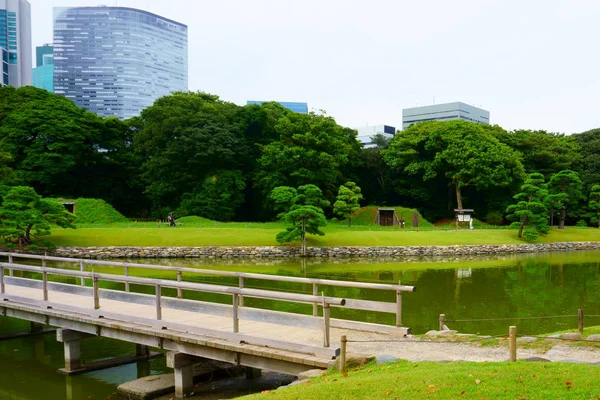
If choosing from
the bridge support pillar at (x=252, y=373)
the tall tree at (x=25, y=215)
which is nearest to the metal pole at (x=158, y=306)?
the bridge support pillar at (x=252, y=373)

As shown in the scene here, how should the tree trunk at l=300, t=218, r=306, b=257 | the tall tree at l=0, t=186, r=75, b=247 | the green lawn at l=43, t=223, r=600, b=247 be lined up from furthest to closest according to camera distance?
the green lawn at l=43, t=223, r=600, b=247
the tree trunk at l=300, t=218, r=306, b=257
the tall tree at l=0, t=186, r=75, b=247

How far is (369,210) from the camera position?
5441 cm

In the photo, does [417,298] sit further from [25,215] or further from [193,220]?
[193,220]

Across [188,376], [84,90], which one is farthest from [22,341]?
[84,90]

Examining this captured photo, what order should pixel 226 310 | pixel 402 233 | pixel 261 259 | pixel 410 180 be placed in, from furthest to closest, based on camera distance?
1. pixel 410 180
2. pixel 402 233
3. pixel 261 259
4. pixel 226 310

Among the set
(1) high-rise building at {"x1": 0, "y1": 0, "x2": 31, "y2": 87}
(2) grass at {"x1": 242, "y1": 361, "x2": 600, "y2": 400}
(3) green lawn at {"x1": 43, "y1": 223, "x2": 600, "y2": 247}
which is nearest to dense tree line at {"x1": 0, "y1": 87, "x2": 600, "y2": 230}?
(3) green lawn at {"x1": 43, "y1": 223, "x2": 600, "y2": 247}

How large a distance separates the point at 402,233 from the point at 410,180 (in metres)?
19.5

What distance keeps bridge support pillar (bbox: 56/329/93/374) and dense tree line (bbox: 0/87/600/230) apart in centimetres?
3780

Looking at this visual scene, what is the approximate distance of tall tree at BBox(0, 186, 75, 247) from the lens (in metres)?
32.1

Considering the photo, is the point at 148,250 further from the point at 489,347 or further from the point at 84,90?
the point at 84,90

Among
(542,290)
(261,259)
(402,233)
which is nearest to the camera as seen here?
(542,290)

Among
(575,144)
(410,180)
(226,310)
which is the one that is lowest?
(226,310)

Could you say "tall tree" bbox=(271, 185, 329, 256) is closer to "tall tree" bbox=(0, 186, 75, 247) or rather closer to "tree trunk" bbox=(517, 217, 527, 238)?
"tall tree" bbox=(0, 186, 75, 247)

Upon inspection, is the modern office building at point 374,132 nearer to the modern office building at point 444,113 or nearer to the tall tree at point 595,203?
the modern office building at point 444,113
